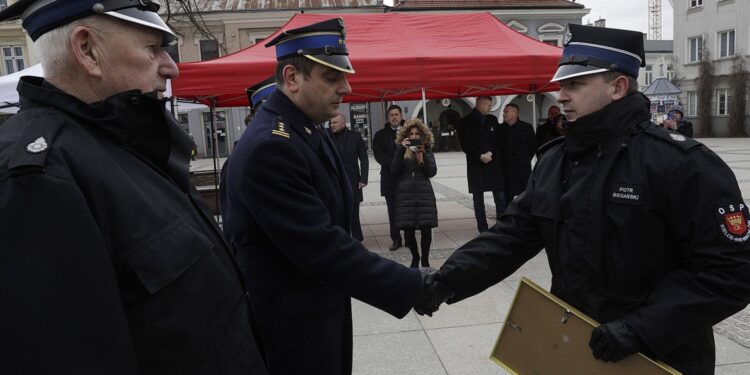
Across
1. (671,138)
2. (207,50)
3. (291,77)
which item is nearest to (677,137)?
(671,138)

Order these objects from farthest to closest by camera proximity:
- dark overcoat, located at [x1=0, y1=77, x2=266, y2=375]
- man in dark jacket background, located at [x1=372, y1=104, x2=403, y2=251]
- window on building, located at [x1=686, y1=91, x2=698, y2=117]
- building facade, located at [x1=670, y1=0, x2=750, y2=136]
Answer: window on building, located at [x1=686, y1=91, x2=698, y2=117], building facade, located at [x1=670, y1=0, x2=750, y2=136], man in dark jacket background, located at [x1=372, y1=104, x2=403, y2=251], dark overcoat, located at [x1=0, y1=77, x2=266, y2=375]

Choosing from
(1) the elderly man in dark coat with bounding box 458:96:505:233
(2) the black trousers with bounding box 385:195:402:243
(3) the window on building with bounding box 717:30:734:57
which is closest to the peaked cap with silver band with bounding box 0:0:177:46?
(2) the black trousers with bounding box 385:195:402:243

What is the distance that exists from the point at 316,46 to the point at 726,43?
36156mm

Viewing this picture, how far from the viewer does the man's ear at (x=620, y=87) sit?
198 centimetres

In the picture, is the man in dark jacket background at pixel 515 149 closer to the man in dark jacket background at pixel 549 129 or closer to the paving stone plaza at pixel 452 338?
the man in dark jacket background at pixel 549 129

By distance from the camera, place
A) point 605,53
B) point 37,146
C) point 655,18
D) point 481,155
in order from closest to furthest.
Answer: point 37,146, point 605,53, point 481,155, point 655,18

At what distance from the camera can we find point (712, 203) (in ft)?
5.54

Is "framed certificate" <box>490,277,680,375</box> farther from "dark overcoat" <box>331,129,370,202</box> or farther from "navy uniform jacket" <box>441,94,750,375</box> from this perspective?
"dark overcoat" <box>331,129,370,202</box>

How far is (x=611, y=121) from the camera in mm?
1918

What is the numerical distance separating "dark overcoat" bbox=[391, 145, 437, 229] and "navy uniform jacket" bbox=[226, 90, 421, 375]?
154 inches

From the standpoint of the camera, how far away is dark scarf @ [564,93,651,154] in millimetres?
1921

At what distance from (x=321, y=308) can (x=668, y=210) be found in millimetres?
1265

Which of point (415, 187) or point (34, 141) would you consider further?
point (415, 187)

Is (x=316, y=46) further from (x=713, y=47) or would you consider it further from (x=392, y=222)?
(x=713, y=47)
